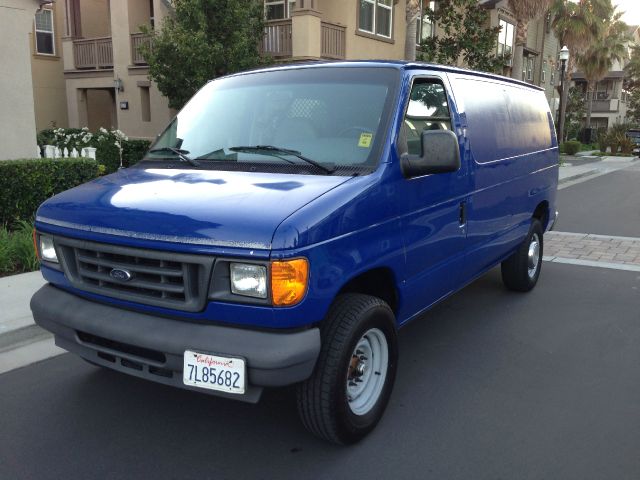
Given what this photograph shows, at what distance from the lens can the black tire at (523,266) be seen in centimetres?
617

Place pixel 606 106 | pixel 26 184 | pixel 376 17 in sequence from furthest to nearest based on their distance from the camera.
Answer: pixel 606 106 < pixel 376 17 < pixel 26 184

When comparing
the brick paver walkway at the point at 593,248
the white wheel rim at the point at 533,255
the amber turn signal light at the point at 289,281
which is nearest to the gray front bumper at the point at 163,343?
the amber turn signal light at the point at 289,281

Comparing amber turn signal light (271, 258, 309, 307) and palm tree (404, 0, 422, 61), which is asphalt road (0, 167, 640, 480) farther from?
palm tree (404, 0, 422, 61)

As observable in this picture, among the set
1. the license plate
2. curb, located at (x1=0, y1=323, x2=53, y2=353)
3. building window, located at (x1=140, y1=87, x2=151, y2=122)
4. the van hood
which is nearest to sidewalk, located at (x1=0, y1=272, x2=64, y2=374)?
curb, located at (x1=0, y1=323, x2=53, y2=353)

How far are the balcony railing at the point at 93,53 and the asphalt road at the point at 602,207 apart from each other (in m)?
15.3

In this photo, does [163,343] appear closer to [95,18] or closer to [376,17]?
[376,17]

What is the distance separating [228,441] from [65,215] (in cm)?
157

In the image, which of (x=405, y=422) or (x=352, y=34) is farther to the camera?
(x=352, y=34)

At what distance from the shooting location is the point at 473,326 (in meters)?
5.42

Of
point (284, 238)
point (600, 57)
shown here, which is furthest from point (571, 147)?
point (284, 238)

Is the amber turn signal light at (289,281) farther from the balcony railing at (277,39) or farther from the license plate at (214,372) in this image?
the balcony railing at (277,39)

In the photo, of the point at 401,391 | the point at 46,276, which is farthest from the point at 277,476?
the point at 46,276

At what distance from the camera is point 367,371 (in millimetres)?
3531

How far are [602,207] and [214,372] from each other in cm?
1255
